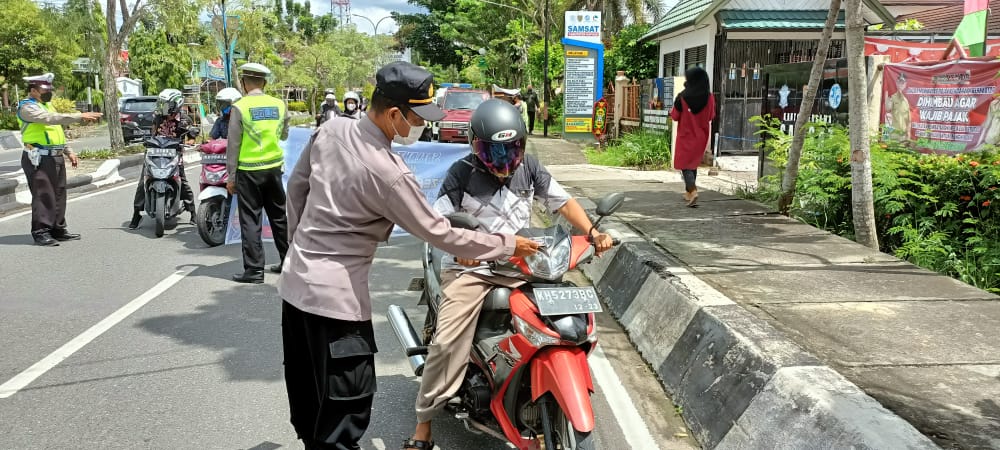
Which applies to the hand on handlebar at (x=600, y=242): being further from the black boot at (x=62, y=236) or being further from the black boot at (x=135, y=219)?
the black boot at (x=135, y=219)

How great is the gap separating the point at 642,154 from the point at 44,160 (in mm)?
10351

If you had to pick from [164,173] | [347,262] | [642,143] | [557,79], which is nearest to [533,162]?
[347,262]

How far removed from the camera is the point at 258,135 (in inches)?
276

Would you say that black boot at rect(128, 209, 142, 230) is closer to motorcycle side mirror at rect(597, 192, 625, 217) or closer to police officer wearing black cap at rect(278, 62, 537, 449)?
police officer wearing black cap at rect(278, 62, 537, 449)

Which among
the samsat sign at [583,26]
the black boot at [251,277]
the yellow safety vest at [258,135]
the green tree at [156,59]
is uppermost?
the green tree at [156,59]

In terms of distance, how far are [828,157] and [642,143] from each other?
28.2 ft

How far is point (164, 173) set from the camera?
30.6 feet

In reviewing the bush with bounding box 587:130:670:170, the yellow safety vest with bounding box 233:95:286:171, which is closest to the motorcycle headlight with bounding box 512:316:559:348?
the yellow safety vest with bounding box 233:95:286:171

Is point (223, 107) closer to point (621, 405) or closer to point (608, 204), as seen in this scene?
point (621, 405)

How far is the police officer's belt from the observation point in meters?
8.90

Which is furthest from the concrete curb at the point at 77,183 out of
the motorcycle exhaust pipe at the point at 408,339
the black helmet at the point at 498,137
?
the black helmet at the point at 498,137

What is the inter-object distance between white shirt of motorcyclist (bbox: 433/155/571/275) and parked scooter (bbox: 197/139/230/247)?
17.3 ft

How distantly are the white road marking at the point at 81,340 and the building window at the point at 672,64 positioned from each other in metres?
15.9

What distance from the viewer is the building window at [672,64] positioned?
68.0ft
